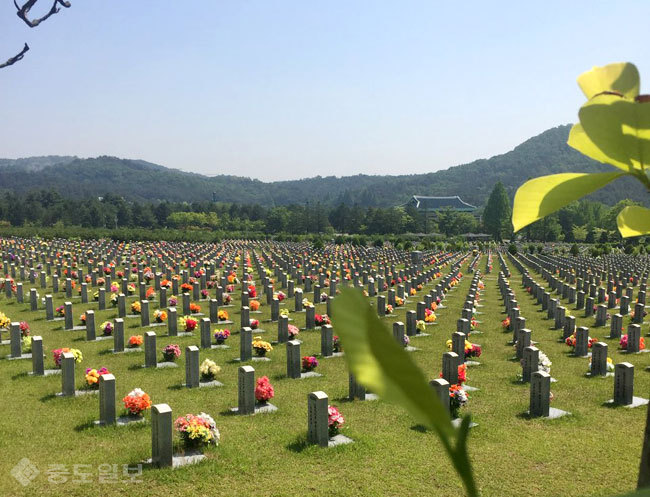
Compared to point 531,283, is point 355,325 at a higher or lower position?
higher

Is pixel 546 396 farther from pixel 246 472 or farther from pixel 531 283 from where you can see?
pixel 531 283

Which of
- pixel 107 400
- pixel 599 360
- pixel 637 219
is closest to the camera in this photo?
pixel 637 219

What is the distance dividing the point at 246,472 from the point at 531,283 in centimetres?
2018

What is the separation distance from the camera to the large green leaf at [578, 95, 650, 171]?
1.87 feet

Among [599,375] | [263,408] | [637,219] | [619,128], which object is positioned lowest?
[599,375]

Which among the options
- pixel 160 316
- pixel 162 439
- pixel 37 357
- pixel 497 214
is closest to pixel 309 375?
pixel 162 439

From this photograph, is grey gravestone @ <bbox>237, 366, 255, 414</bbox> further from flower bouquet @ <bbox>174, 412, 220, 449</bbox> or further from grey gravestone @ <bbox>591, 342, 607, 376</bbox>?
grey gravestone @ <bbox>591, 342, 607, 376</bbox>

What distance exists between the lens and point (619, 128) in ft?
1.93

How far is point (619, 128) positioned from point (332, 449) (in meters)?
6.30

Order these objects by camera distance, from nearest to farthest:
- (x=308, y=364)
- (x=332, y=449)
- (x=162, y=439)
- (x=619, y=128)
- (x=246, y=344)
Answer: (x=619, y=128), (x=162, y=439), (x=332, y=449), (x=308, y=364), (x=246, y=344)

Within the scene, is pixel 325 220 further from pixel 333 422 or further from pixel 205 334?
pixel 333 422

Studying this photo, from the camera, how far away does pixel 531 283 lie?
2309cm

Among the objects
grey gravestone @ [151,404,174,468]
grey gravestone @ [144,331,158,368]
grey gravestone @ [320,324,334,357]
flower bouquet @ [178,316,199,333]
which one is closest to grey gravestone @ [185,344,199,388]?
grey gravestone @ [144,331,158,368]

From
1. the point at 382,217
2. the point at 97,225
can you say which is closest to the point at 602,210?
the point at 382,217
